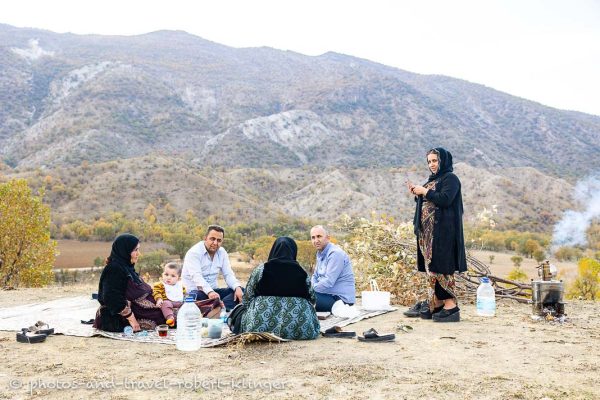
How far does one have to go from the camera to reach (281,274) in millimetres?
4715

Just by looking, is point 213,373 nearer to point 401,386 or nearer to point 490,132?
point 401,386

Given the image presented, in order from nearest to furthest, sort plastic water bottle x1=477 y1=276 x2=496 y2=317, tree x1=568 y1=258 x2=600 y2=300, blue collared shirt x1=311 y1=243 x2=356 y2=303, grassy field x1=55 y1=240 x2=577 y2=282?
1. blue collared shirt x1=311 y1=243 x2=356 y2=303
2. plastic water bottle x1=477 y1=276 x2=496 y2=317
3. tree x1=568 y1=258 x2=600 y2=300
4. grassy field x1=55 y1=240 x2=577 y2=282

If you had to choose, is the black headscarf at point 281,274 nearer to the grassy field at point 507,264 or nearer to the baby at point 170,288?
the baby at point 170,288

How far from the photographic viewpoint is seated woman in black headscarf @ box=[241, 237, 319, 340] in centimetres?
471

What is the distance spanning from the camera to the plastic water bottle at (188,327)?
4.51 metres

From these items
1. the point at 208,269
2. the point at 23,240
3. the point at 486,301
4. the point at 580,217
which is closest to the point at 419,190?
the point at 486,301

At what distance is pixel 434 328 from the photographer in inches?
221

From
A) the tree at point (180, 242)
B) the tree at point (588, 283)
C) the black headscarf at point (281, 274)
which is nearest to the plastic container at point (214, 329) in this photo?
the black headscarf at point (281, 274)

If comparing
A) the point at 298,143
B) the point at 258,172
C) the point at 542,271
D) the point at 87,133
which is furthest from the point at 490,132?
the point at 542,271

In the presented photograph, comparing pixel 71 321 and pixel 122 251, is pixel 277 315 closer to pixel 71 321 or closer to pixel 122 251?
pixel 122 251

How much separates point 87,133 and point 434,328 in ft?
168

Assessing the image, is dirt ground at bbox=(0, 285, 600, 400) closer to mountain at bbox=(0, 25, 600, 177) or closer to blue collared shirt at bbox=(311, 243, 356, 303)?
blue collared shirt at bbox=(311, 243, 356, 303)

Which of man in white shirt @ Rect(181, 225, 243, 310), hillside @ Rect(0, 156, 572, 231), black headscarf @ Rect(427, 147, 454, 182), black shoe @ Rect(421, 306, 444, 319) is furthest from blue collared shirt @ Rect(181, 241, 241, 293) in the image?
hillside @ Rect(0, 156, 572, 231)

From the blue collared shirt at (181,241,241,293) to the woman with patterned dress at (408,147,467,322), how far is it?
2.19 metres
